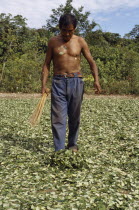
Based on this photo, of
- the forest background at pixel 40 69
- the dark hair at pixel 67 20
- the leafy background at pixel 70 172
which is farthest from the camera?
the forest background at pixel 40 69

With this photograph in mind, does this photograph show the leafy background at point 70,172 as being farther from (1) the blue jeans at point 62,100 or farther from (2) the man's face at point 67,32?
(2) the man's face at point 67,32

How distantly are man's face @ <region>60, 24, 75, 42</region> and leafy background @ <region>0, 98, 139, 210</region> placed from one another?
5.44 ft

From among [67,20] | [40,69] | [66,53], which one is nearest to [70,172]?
[66,53]

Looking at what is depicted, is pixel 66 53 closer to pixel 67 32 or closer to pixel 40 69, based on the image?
pixel 67 32

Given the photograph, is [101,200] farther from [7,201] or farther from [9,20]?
[9,20]

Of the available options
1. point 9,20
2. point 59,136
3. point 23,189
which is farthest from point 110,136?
point 9,20

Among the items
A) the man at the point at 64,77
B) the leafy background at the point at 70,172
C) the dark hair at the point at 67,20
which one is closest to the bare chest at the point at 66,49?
the man at the point at 64,77

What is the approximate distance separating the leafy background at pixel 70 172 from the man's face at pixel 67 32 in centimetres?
166

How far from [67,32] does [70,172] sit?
78.6 inches

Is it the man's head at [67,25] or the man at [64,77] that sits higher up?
the man's head at [67,25]

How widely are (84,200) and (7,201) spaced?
0.82 meters

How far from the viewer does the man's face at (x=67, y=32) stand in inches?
186

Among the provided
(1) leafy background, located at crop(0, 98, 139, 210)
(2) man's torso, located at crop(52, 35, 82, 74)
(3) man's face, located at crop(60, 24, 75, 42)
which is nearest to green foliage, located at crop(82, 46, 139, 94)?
(1) leafy background, located at crop(0, 98, 139, 210)

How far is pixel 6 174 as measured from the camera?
4.50 metres
